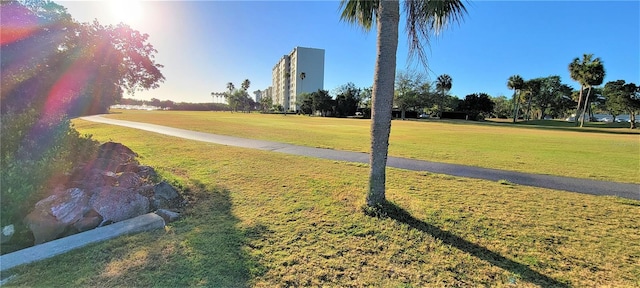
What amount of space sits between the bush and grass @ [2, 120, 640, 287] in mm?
1780

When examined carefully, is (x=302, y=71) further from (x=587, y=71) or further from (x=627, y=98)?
(x=627, y=98)

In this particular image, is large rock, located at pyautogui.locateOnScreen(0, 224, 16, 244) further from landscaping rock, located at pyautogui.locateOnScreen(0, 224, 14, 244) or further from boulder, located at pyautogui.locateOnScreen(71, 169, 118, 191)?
boulder, located at pyautogui.locateOnScreen(71, 169, 118, 191)

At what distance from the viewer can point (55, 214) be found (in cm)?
398

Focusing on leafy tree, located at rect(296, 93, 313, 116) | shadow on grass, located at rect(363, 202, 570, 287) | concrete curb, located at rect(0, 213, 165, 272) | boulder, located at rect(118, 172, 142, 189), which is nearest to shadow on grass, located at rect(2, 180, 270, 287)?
concrete curb, located at rect(0, 213, 165, 272)

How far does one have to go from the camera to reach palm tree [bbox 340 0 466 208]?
4602 mm

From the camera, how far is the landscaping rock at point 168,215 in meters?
4.45

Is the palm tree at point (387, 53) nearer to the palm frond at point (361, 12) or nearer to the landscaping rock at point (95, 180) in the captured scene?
the palm frond at point (361, 12)

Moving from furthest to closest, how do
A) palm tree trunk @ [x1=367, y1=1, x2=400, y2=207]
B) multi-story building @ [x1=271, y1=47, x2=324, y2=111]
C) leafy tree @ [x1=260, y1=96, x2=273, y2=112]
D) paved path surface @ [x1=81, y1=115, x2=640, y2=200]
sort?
leafy tree @ [x1=260, y1=96, x2=273, y2=112] < multi-story building @ [x1=271, y1=47, x2=324, y2=111] < paved path surface @ [x1=81, y1=115, x2=640, y2=200] < palm tree trunk @ [x1=367, y1=1, x2=400, y2=207]

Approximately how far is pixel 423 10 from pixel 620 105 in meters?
73.2

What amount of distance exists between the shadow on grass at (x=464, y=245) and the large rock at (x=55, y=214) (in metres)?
4.69

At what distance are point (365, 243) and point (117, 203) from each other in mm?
4123

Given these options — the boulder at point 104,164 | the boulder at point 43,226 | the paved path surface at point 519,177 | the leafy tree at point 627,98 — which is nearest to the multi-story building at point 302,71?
the leafy tree at point 627,98

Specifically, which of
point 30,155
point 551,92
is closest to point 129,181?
point 30,155

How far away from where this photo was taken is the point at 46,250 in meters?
3.34
